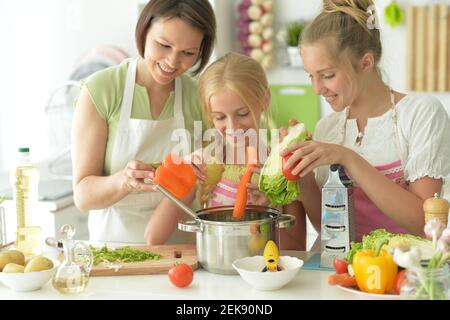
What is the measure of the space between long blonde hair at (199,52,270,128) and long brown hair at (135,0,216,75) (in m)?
0.09

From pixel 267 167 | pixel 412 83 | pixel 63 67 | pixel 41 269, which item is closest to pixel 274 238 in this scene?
pixel 267 167

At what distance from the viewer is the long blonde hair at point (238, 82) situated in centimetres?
200

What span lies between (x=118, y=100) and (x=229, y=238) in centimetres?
67

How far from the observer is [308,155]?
66.2 inches

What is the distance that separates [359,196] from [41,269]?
0.88 metres

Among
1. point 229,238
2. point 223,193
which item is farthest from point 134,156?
point 229,238

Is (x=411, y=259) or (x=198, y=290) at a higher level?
(x=411, y=259)

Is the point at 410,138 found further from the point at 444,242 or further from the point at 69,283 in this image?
the point at 69,283

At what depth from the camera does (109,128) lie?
2.12 meters

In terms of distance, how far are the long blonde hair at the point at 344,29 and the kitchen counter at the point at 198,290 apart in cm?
60

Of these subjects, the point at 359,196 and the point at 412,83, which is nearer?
the point at 359,196

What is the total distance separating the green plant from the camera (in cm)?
379
